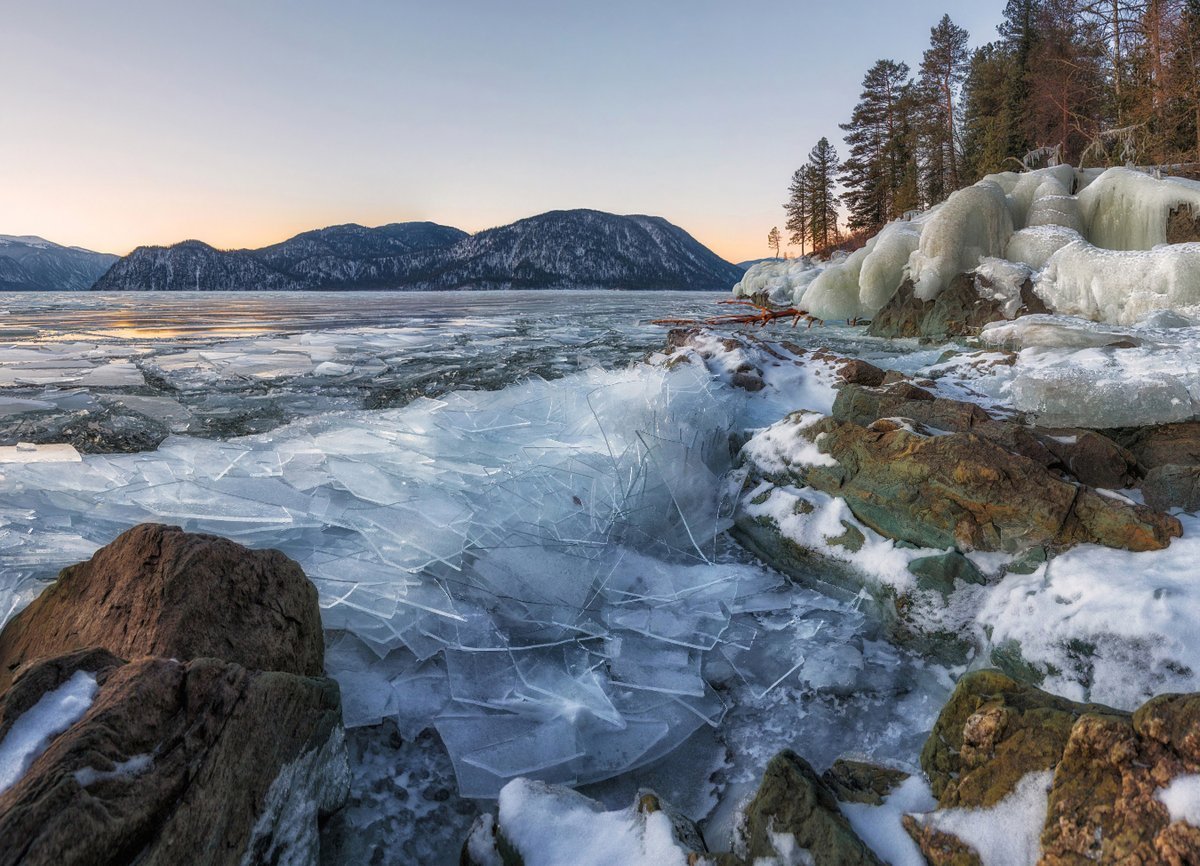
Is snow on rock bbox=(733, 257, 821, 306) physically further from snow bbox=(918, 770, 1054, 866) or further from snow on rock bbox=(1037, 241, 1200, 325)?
snow bbox=(918, 770, 1054, 866)

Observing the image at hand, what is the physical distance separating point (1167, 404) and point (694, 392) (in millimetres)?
3282

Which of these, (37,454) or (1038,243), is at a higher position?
(1038,243)

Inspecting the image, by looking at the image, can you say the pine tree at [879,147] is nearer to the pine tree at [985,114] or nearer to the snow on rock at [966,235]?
the pine tree at [985,114]

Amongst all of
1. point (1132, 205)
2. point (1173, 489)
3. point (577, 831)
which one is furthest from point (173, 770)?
point (1132, 205)

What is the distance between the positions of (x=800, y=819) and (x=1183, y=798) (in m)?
0.71

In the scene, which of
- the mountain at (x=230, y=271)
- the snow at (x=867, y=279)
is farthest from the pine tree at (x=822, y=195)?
the mountain at (x=230, y=271)

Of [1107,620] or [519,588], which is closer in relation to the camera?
[1107,620]

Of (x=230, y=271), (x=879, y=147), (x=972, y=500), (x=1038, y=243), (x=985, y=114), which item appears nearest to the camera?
(x=972, y=500)

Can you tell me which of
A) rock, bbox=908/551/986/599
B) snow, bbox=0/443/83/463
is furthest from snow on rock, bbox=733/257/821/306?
snow, bbox=0/443/83/463

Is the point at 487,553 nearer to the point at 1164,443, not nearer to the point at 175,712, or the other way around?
the point at 175,712

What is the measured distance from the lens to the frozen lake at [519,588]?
2207 millimetres

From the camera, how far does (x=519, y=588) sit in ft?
10.0

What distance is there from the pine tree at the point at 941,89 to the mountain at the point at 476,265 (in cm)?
10245

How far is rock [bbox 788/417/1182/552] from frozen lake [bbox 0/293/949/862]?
62cm
